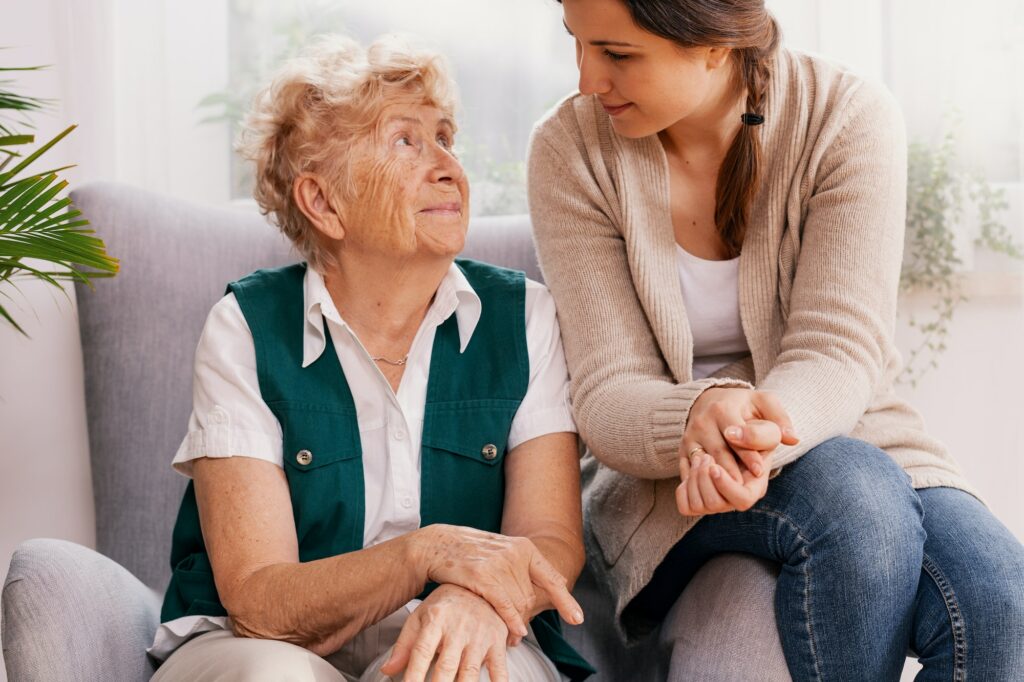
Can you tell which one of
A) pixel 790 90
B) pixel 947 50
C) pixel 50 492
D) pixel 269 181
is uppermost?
pixel 947 50

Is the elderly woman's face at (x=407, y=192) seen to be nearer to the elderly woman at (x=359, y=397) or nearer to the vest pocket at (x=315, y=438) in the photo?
the elderly woman at (x=359, y=397)

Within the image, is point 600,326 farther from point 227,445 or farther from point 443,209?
point 227,445

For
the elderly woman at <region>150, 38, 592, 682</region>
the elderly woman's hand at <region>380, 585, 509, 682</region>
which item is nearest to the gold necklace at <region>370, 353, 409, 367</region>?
the elderly woman at <region>150, 38, 592, 682</region>

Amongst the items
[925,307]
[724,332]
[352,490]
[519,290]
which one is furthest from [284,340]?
[925,307]

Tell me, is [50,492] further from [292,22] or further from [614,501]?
[614,501]

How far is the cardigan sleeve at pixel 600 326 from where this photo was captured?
4.50 ft

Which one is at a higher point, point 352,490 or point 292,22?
point 292,22

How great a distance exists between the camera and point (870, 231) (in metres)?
1.45

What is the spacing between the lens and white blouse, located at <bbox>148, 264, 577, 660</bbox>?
4.74 ft

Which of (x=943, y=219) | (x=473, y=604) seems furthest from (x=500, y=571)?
(x=943, y=219)

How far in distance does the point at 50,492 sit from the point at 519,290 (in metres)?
1.20

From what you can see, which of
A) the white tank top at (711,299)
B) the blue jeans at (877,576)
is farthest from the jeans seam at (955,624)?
the white tank top at (711,299)

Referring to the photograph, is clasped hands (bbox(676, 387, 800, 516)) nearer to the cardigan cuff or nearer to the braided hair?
the cardigan cuff

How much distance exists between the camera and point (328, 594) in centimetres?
132
